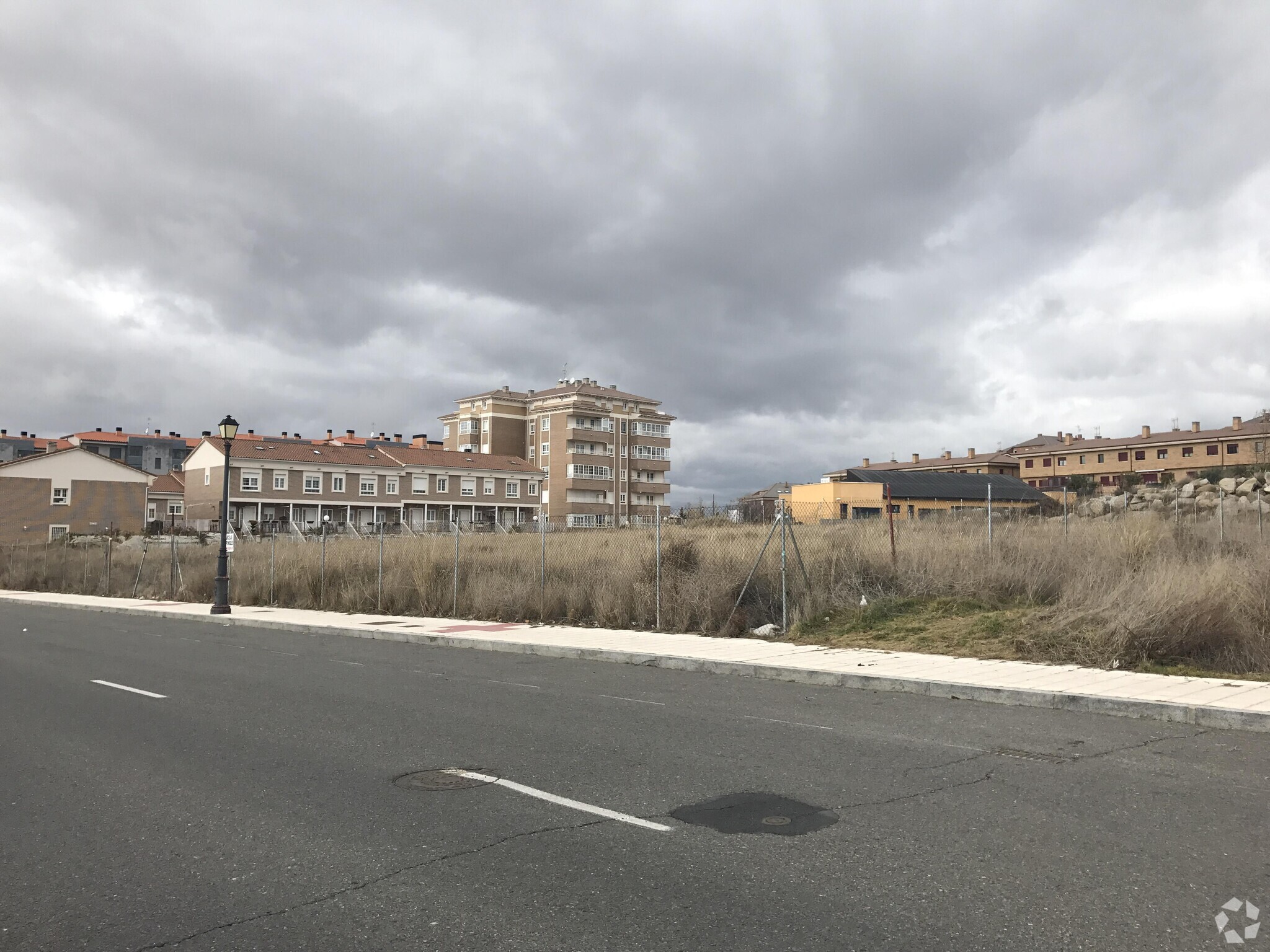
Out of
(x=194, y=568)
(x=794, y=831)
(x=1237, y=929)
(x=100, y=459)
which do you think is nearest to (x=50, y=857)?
(x=794, y=831)

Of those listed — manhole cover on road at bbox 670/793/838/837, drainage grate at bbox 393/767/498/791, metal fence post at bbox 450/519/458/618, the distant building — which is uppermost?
the distant building

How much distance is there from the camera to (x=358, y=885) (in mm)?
4699

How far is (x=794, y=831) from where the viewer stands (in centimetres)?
547

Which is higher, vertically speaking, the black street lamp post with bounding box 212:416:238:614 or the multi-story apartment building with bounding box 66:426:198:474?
the multi-story apartment building with bounding box 66:426:198:474

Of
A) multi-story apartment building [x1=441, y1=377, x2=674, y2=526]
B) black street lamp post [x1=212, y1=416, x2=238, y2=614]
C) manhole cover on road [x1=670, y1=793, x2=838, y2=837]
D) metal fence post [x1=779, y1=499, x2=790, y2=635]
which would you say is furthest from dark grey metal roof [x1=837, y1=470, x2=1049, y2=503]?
manhole cover on road [x1=670, y1=793, x2=838, y2=837]

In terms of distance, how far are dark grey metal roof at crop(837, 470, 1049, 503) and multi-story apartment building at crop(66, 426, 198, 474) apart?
8682cm

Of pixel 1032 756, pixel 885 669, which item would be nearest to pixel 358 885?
pixel 1032 756

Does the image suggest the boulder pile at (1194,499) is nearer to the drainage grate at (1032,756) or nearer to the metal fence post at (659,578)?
the metal fence post at (659,578)

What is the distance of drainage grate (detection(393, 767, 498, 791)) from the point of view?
6594 millimetres

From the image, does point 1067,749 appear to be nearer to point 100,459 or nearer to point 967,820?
point 967,820

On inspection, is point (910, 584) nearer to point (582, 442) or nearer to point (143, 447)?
point (582, 442)

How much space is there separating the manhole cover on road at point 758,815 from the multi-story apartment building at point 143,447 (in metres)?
126

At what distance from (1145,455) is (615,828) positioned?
10827cm

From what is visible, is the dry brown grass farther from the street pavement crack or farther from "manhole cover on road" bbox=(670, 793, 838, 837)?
the street pavement crack
